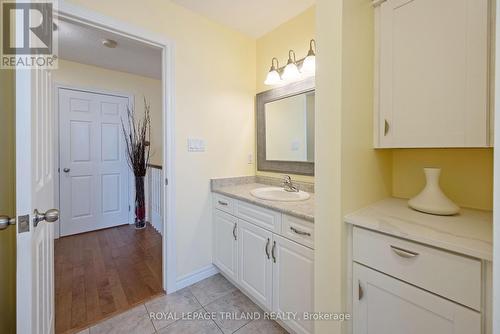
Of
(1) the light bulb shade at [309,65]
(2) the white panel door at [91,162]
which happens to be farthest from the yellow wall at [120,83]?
(1) the light bulb shade at [309,65]

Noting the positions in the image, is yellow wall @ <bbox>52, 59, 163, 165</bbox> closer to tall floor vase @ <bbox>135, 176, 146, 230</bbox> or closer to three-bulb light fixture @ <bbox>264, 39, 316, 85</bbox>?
tall floor vase @ <bbox>135, 176, 146, 230</bbox>

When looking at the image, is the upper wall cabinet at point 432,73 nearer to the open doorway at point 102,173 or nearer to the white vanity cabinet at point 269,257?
the white vanity cabinet at point 269,257

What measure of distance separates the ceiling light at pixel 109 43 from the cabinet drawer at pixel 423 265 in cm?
283

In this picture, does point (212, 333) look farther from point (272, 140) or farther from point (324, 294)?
point (272, 140)

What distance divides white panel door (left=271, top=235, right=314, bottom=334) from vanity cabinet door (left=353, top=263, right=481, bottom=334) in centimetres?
25

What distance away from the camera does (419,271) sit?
2.63 feet

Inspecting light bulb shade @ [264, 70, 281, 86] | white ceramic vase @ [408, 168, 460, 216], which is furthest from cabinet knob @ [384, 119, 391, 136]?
light bulb shade @ [264, 70, 281, 86]

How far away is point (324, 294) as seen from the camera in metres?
1.04

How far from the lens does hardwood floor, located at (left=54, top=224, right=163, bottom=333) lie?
1.55m

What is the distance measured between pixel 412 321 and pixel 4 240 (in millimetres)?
1741

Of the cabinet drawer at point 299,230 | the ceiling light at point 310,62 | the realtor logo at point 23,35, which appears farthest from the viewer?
Result: the ceiling light at point 310,62

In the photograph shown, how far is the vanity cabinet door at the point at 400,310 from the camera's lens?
728mm

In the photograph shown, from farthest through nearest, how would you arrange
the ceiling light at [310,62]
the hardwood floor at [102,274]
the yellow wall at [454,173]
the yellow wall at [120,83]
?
the yellow wall at [120,83] < the ceiling light at [310,62] < the hardwood floor at [102,274] < the yellow wall at [454,173]

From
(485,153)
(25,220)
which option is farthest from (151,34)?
(485,153)
